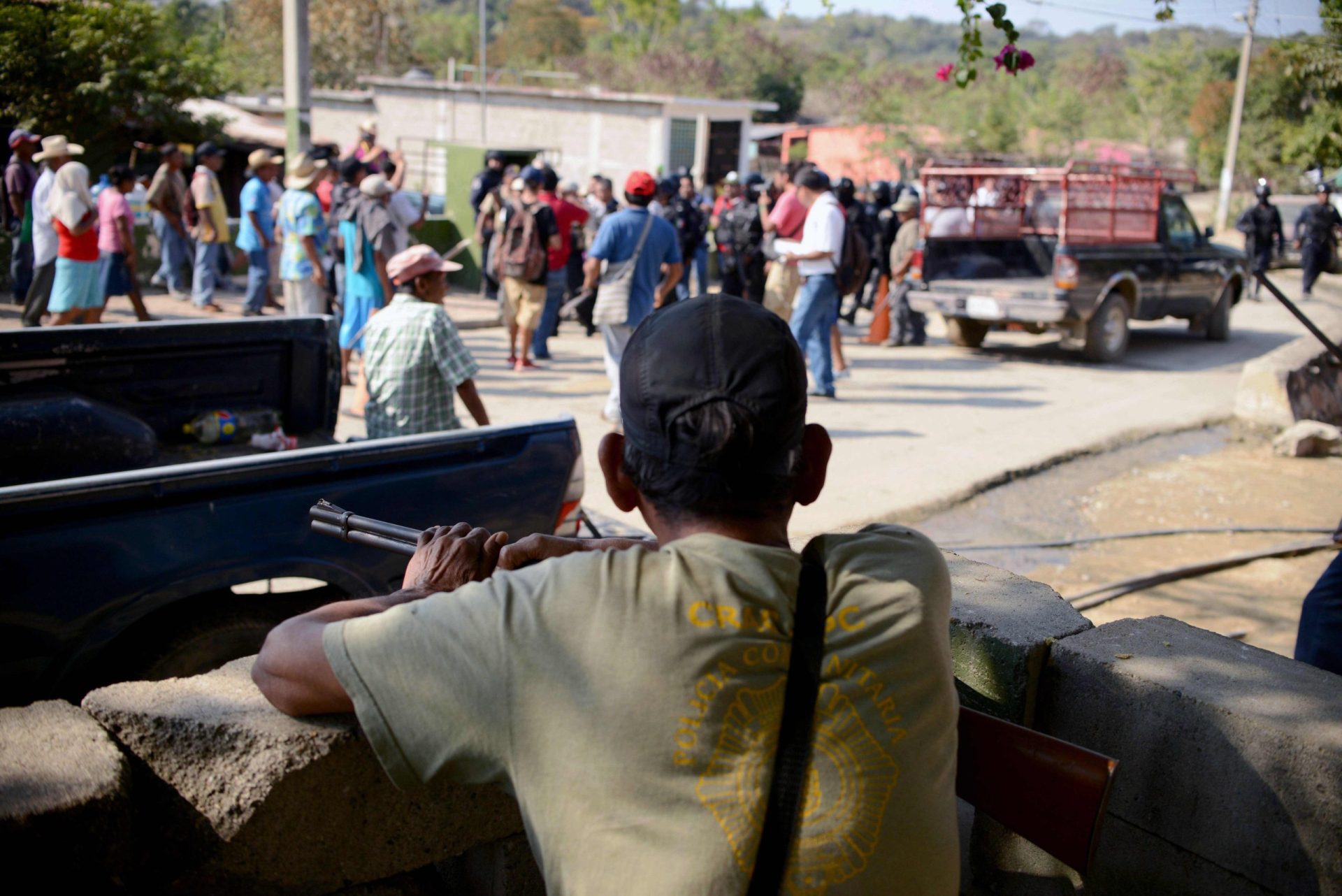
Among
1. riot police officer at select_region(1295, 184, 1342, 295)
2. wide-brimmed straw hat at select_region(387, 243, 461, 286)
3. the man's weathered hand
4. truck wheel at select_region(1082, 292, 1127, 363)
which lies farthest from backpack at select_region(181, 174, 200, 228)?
riot police officer at select_region(1295, 184, 1342, 295)

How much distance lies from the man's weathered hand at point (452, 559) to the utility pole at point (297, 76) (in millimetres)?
9599

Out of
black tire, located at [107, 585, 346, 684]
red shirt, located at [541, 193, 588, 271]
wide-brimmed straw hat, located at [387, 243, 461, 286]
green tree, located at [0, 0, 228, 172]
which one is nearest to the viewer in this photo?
black tire, located at [107, 585, 346, 684]

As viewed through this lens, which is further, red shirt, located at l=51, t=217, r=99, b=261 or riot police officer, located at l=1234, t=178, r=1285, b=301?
riot police officer, located at l=1234, t=178, r=1285, b=301

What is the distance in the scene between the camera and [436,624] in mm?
1471

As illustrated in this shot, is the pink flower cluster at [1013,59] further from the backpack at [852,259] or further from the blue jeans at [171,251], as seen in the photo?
the blue jeans at [171,251]

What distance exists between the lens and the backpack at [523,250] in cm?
1023

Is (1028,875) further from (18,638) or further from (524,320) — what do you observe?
(524,320)

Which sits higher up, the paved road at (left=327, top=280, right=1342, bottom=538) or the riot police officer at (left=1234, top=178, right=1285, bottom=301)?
the riot police officer at (left=1234, top=178, right=1285, bottom=301)

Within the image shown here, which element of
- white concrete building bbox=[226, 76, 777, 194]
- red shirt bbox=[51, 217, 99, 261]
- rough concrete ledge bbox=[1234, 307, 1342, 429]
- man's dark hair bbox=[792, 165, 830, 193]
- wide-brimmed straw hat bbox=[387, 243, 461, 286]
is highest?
white concrete building bbox=[226, 76, 777, 194]

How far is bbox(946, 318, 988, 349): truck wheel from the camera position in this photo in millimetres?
13656

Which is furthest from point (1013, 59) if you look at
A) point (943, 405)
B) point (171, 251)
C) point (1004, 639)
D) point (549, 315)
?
point (171, 251)

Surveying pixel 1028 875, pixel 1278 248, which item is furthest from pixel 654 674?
pixel 1278 248

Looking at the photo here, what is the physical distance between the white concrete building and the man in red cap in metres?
17.9

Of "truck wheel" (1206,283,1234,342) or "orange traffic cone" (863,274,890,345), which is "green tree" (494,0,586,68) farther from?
"orange traffic cone" (863,274,890,345)
